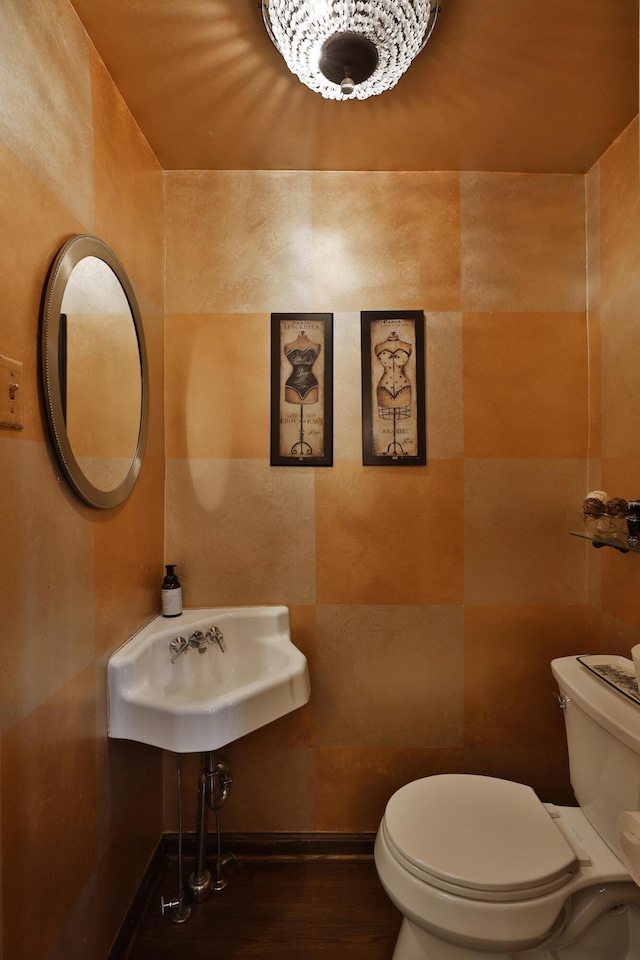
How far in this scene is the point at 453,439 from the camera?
1769 mm

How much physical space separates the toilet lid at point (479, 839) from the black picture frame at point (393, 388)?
1.01 m

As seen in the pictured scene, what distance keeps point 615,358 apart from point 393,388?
0.73 metres

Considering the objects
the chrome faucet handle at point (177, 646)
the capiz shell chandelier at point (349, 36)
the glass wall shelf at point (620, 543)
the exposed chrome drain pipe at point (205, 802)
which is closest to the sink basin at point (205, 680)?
the chrome faucet handle at point (177, 646)

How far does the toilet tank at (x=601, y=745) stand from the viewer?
3.76 feet

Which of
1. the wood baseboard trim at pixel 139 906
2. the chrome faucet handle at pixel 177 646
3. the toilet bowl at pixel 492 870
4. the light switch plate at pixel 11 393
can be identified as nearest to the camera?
the light switch plate at pixel 11 393

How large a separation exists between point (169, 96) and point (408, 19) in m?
0.71

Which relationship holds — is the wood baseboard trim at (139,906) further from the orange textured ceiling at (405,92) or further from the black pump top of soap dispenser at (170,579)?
the orange textured ceiling at (405,92)

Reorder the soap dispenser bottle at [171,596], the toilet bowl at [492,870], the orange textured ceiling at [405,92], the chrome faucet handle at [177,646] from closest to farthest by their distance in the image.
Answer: the toilet bowl at [492,870] < the orange textured ceiling at [405,92] < the chrome faucet handle at [177,646] < the soap dispenser bottle at [171,596]

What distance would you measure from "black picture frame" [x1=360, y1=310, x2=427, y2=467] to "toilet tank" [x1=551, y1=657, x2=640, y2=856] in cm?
83

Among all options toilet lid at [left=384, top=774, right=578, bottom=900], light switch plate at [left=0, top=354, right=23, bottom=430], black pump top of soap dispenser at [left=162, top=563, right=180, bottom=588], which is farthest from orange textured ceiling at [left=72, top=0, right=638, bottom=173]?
toilet lid at [left=384, top=774, right=578, bottom=900]

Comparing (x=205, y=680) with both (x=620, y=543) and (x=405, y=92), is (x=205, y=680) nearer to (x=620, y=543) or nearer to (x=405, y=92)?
(x=620, y=543)

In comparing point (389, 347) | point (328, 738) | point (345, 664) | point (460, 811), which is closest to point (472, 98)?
point (389, 347)

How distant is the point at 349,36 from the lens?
1104 mm

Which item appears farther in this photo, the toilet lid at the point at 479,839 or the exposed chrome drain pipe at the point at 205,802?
the exposed chrome drain pipe at the point at 205,802
